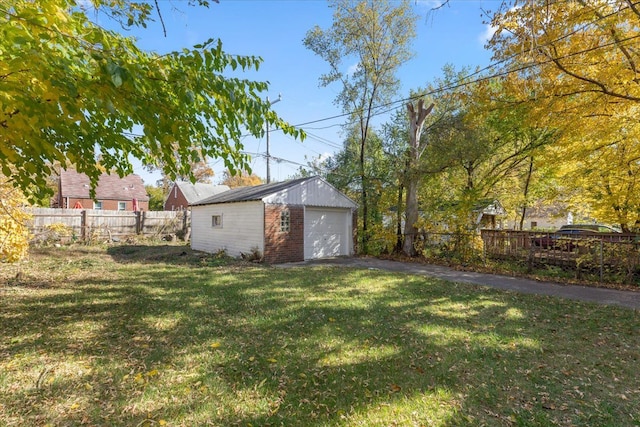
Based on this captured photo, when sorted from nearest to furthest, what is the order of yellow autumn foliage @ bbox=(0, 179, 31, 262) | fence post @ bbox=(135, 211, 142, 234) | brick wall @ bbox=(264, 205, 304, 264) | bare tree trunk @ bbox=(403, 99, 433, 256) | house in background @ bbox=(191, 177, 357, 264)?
yellow autumn foliage @ bbox=(0, 179, 31, 262) < brick wall @ bbox=(264, 205, 304, 264) < house in background @ bbox=(191, 177, 357, 264) < bare tree trunk @ bbox=(403, 99, 433, 256) < fence post @ bbox=(135, 211, 142, 234)

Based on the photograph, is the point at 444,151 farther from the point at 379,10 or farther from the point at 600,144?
the point at 379,10

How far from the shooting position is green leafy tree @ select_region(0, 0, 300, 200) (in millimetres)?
2277

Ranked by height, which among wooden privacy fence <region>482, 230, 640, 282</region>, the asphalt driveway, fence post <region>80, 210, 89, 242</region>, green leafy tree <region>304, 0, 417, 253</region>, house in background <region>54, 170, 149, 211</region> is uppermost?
green leafy tree <region>304, 0, 417, 253</region>

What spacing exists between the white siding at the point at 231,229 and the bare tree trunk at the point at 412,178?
5784 mm

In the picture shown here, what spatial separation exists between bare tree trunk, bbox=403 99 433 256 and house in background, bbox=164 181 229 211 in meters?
24.6

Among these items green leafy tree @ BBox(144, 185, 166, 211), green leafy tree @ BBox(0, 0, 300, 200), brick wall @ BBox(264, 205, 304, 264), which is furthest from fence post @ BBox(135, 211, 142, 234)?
green leafy tree @ BBox(144, 185, 166, 211)

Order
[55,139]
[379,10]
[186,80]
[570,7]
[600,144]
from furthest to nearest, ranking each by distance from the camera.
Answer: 1. [379,10]
2. [600,144]
3. [570,7]
4. [55,139]
5. [186,80]

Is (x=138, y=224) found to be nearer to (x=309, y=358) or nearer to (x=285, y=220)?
(x=285, y=220)

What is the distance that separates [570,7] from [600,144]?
438 cm

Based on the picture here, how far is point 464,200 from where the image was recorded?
12.1 meters

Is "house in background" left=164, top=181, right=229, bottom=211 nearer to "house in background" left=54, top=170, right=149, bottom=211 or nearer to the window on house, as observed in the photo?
"house in background" left=54, top=170, right=149, bottom=211

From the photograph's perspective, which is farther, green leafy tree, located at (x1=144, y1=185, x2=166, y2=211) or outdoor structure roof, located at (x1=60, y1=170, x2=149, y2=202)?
green leafy tree, located at (x1=144, y1=185, x2=166, y2=211)

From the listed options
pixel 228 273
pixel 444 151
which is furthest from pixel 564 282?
pixel 228 273

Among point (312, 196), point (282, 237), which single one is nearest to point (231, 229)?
point (282, 237)
